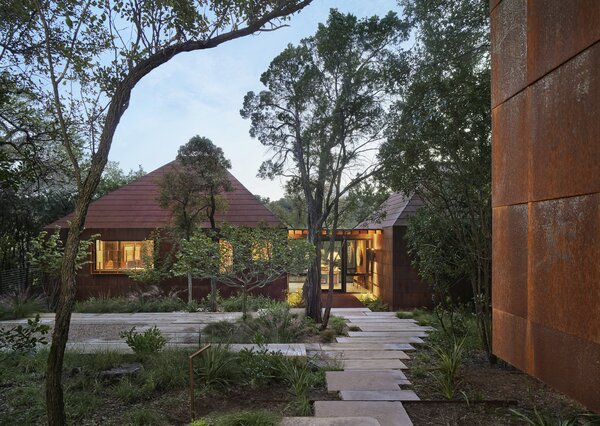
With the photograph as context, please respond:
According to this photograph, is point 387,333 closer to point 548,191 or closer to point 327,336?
point 327,336

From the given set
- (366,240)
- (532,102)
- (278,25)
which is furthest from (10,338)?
(366,240)

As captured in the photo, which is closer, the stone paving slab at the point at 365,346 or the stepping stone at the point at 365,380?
the stepping stone at the point at 365,380

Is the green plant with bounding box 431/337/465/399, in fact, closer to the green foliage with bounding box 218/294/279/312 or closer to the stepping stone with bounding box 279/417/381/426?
the stepping stone with bounding box 279/417/381/426

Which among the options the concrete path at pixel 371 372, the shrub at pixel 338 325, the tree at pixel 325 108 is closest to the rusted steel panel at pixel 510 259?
the concrete path at pixel 371 372

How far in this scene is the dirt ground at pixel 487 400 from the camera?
13.4 ft

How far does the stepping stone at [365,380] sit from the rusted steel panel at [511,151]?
302cm

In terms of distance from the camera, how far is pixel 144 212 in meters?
12.7

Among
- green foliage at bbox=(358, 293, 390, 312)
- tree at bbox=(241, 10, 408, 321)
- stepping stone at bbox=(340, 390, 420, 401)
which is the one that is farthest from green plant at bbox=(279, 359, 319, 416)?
green foliage at bbox=(358, 293, 390, 312)

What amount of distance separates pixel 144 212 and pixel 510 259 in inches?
465

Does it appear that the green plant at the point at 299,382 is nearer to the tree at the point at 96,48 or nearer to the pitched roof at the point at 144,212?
the tree at the point at 96,48

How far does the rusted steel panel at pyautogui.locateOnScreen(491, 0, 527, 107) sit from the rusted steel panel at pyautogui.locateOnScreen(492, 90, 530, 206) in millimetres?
89

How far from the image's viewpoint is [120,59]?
404 cm

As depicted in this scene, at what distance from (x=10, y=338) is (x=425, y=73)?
19.9 ft

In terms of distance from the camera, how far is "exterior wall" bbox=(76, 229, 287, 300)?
12141mm
